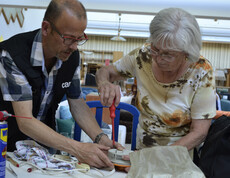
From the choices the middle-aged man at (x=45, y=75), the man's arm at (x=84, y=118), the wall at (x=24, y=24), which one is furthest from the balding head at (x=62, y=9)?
the wall at (x=24, y=24)

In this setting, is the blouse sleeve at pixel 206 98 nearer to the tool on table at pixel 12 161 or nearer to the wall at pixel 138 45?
the tool on table at pixel 12 161

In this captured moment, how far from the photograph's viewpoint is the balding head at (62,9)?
118 centimetres

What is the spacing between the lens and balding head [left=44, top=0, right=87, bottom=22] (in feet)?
3.86

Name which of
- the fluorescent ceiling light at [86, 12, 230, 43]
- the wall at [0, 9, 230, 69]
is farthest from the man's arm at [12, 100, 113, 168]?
the wall at [0, 9, 230, 69]

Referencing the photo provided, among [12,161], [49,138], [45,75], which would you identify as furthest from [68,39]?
[12,161]

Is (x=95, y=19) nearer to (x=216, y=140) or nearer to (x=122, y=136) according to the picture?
(x=122, y=136)

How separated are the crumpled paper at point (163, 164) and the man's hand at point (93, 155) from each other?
125mm

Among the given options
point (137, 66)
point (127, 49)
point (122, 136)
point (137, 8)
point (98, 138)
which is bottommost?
point (127, 49)

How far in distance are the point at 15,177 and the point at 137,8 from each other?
150 inches

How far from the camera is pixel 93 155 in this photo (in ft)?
3.62

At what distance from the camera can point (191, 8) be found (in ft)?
13.6

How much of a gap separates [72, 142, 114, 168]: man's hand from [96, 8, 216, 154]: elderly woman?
0.24m

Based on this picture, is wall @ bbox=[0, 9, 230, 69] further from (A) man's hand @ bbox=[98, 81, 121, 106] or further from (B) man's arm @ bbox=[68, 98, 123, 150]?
(A) man's hand @ bbox=[98, 81, 121, 106]

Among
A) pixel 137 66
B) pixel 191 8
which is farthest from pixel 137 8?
pixel 137 66
